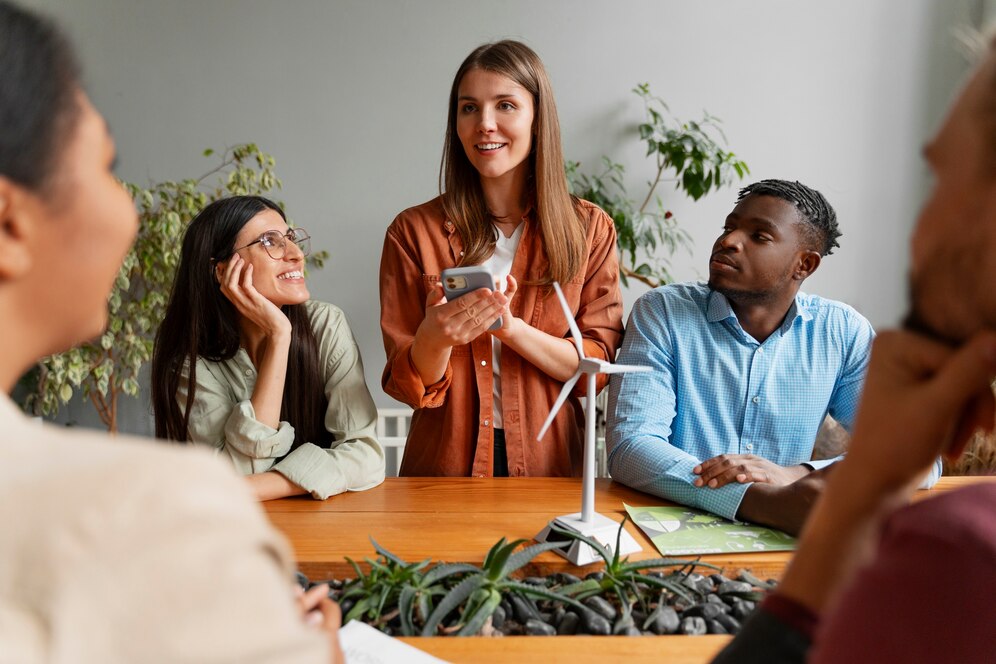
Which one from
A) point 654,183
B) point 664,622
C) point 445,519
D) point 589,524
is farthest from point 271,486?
point 654,183

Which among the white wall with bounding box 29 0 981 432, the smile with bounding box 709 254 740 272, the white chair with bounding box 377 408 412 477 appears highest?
the white wall with bounding box 29 0 981 432

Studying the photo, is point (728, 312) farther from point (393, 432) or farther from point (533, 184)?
point (393, 432)

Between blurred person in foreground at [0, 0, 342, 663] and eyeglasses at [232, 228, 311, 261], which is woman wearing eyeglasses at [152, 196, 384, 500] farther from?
→ blurred person in foreground at [0, 0, 342, 663]

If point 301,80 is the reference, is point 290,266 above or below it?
below

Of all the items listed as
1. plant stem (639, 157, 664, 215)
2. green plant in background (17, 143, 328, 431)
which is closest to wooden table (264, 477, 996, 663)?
green plant in background (17, 143, 328, 431)

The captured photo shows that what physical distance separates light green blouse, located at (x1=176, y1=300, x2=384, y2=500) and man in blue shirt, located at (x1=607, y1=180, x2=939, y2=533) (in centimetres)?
68

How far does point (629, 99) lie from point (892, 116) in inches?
55.0

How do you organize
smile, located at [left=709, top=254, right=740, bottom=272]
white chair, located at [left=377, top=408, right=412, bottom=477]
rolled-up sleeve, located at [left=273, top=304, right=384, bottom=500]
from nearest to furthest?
rolled-up sleeve, located at [left=273, top=304, right=384, bottom=500]
smile, located at [left=709, top=254, right=740, bottom=272]
white chair, located at [left=377, top=408, right=412, bottom=477]

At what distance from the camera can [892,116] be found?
4.09 meters

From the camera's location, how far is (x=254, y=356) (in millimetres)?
2248

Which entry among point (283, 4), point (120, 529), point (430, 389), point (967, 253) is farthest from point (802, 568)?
point (283, 4)

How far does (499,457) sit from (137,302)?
7.31 ft

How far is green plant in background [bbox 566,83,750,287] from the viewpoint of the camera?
374 centimetres

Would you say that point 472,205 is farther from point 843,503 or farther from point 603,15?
point 603,15
